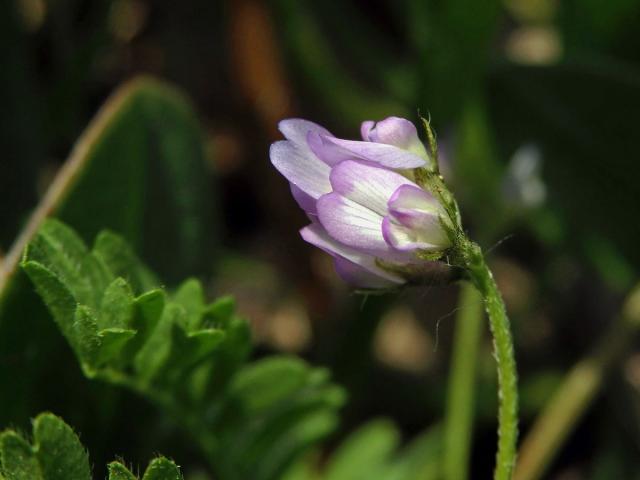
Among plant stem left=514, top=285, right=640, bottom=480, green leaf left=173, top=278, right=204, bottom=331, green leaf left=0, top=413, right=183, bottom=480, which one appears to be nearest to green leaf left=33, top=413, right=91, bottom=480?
green leaf left=0, top=413, right=183, bottom=480

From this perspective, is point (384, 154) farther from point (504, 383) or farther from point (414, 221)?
point (504, 383)

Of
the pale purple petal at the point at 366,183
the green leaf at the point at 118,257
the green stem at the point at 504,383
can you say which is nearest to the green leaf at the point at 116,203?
the green leaf at the point at 118,257

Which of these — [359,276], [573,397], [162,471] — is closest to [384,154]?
[359,276]

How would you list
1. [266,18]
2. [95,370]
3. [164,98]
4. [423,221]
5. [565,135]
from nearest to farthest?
[423,221] → [95,370] → [164,98] → [565,135] → [266,18]

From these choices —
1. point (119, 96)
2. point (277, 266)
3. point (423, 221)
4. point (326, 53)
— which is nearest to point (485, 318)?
point (277, 266)

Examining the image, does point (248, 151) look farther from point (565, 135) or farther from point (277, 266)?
point (565, 135)

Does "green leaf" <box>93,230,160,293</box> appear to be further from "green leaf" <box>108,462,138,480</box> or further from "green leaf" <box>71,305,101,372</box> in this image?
"green leaf" <box>108,462,138,480</box>
